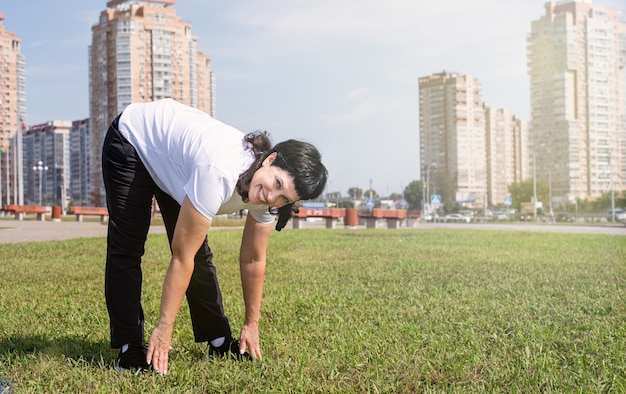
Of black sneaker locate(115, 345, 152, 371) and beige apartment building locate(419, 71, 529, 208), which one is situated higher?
beige apartment building locate(419, 71, 529, 208)

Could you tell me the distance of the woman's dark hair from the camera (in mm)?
2646

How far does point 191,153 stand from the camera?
2.62 meters

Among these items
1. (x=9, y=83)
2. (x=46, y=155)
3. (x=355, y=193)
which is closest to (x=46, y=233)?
(x=9, y=83)

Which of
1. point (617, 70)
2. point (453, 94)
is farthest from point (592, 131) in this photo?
point (453, 94)

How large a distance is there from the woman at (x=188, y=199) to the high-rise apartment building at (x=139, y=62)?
189 feet

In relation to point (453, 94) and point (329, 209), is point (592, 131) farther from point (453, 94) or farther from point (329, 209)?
point (329, 209)

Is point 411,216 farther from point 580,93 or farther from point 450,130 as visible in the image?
point 450,130

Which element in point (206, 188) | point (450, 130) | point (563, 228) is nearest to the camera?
point (206, 188)

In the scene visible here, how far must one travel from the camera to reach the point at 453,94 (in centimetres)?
8181

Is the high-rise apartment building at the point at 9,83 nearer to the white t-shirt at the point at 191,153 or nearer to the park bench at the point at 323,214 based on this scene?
the park bench at the point at 323,214

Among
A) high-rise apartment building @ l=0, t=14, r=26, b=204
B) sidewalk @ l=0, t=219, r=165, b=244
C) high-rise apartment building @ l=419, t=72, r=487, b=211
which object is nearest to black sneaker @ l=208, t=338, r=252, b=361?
sidewalk @ l=0, t=219, r=165, b=244

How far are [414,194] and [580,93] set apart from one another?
81.3ft

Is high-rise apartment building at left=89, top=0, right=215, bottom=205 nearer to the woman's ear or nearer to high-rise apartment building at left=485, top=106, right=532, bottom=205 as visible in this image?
high-rise apartment building at left=485, top=106, right=532, bottom=205

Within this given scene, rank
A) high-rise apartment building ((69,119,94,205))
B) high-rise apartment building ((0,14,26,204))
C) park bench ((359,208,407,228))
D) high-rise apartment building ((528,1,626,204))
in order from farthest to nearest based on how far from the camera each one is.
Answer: high-rise apartment building ((69,119,94,205)) < high-rise apartment building ((528,1,626,204)) < high-rise apartment building ((0,14,26,204)) < park bench ((359,208,407,228))
